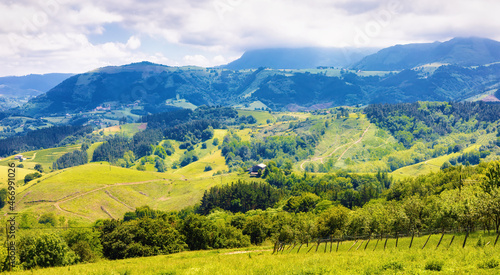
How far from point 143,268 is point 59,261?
3056 centimetres

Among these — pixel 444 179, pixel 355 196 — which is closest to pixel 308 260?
pixel 444 179

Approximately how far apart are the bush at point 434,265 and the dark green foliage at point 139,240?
205ft

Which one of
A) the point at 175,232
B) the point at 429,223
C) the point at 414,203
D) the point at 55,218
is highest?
the point at 414,203

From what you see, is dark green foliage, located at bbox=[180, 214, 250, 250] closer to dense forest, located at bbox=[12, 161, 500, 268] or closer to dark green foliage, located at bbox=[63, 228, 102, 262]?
dense forest, located at bbox=[12, 161, 500, 268]

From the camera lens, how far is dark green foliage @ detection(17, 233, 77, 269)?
6619cm

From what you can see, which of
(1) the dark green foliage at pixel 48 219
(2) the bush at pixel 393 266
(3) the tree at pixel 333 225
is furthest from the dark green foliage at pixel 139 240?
(1) the dark green foliage at pixel 48 219

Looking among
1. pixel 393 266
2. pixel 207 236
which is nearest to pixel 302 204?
pixel 207 236

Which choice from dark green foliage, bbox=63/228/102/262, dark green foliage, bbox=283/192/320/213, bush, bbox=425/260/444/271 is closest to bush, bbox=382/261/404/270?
bush, bbox=425/260/444/271

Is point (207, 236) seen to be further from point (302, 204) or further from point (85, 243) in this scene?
point (302, 204)

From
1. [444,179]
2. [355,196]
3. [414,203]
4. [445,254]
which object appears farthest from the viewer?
[355,196]

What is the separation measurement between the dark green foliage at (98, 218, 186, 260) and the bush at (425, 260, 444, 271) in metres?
62.5

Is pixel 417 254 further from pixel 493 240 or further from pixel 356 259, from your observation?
pixel 493 240

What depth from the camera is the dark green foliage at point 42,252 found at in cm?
6619

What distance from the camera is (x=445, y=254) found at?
143 feet
